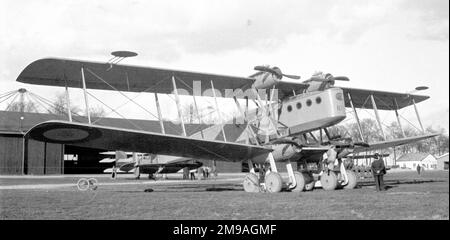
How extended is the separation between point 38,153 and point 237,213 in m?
39.1

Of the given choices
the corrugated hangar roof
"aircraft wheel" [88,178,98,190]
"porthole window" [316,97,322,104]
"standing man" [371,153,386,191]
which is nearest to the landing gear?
"porthole window" [316,97,322,104]

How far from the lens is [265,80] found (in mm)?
14953

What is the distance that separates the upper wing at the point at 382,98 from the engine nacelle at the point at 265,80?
494 cm

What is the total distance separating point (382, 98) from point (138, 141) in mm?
12642

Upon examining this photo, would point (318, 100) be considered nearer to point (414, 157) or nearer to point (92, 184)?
point (92, 184)

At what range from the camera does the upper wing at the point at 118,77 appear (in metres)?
13.2

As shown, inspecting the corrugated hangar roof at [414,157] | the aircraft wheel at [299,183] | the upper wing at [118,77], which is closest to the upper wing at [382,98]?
the aircraft wheel at [299,183]

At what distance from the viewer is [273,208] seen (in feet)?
29.1

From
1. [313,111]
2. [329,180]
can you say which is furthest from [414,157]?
[313,111]

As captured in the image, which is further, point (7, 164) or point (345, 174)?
point (7, 164)

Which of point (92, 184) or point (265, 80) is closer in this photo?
point (265, 80)

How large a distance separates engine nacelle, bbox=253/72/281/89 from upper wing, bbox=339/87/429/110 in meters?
4.94
